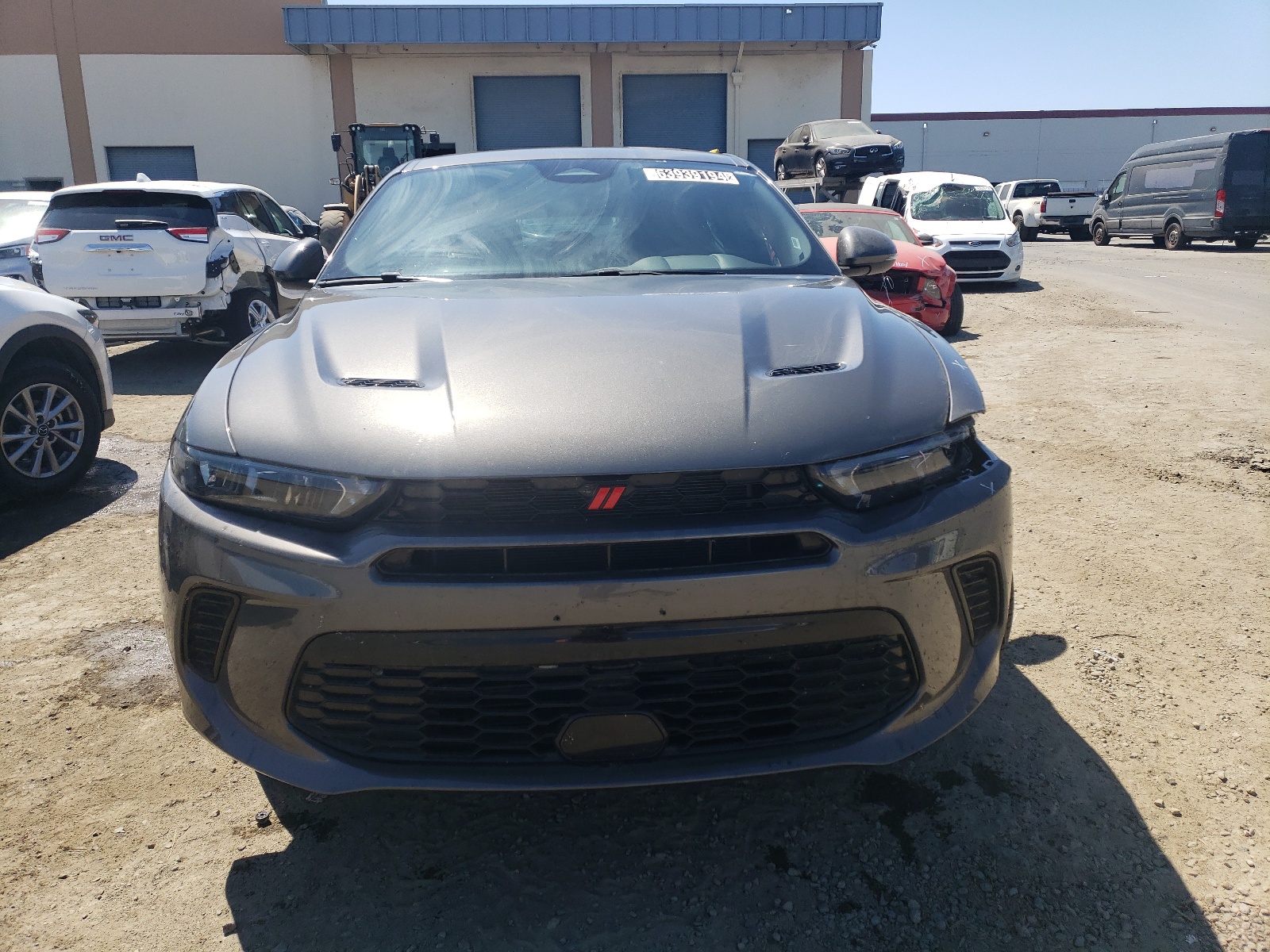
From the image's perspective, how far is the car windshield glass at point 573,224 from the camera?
9.34 ft

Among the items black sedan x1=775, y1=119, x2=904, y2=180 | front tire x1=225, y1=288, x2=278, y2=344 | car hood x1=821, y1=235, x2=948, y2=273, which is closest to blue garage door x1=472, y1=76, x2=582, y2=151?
black sedan x1=775, y1=119, x2=904, y2=180

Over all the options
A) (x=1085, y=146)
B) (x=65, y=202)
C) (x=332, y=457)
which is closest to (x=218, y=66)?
(x=65, y=202)

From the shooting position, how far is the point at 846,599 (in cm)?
172

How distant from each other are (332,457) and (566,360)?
51 centimetres

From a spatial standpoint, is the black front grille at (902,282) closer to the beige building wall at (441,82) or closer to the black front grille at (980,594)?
the black front grille at (980,594)

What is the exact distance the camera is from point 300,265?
3027mm

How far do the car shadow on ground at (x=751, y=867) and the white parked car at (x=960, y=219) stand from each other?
11.8 metres

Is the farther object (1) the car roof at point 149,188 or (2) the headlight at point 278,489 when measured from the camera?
(1) the car roof at point 149,188

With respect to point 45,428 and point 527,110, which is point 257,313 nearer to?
point 45,428

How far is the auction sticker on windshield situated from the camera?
3.25 metres

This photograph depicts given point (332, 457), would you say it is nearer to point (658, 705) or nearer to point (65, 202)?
point (658, 705)

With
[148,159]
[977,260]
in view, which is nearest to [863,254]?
[977,260]

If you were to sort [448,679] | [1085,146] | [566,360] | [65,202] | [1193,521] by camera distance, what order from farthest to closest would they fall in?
[1085,146] < [65,202] < [1193,521] < [566,360] < [448,679]

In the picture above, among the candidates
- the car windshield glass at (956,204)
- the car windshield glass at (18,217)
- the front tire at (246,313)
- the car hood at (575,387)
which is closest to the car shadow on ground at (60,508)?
the car hood at (575,387)
